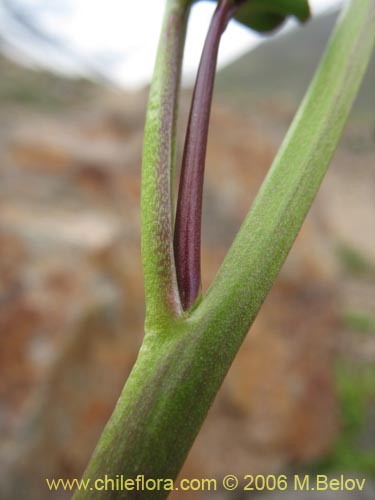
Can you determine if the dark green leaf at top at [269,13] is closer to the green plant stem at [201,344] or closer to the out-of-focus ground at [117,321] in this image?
the green plant stem at [201,344]

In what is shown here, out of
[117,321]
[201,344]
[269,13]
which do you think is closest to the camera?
[201,344]

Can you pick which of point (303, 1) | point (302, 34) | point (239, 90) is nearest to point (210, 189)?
point (303, 1)

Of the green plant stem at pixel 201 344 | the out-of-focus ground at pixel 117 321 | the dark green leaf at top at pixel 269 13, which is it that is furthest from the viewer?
the out-of-focus ground at pixel 117 321

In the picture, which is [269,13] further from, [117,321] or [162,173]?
[117,321]

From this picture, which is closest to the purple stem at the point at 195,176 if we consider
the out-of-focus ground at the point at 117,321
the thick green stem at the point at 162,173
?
the thick green stem at the point at 162,173

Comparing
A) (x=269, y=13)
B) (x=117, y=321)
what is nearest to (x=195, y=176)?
(x=269, y=13)

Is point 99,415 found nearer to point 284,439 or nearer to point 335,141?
point 284,439
